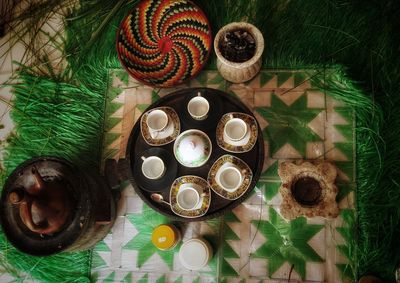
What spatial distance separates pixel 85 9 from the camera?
2.00 metres

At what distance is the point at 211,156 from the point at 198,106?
0.70 ft

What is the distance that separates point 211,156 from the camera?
1.54 metres

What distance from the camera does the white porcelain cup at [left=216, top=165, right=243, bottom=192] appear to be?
1.47 m

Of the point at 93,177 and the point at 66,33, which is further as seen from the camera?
the point at 66,33

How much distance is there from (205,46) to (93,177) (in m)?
0.80

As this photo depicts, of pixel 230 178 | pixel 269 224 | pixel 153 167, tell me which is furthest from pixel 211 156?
pixel 269 224

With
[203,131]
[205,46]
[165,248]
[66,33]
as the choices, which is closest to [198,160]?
[203,131]

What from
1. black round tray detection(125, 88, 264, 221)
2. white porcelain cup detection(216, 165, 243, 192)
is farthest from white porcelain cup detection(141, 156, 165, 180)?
white porcelain cup detection(216, 165, 243, 192)

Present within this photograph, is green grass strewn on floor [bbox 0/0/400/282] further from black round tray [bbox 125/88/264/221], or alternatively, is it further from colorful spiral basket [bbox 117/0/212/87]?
black round tray [bbox 125/88/264/221]

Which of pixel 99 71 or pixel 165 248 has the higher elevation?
pixel 99 71

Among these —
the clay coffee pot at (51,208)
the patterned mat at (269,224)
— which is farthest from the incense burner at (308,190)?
the clay coffee pot at (51,208)

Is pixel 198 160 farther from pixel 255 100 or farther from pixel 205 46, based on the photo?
pixel 205 46

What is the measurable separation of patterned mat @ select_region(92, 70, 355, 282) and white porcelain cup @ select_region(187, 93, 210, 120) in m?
0.31

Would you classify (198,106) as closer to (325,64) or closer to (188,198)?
(188,198)
